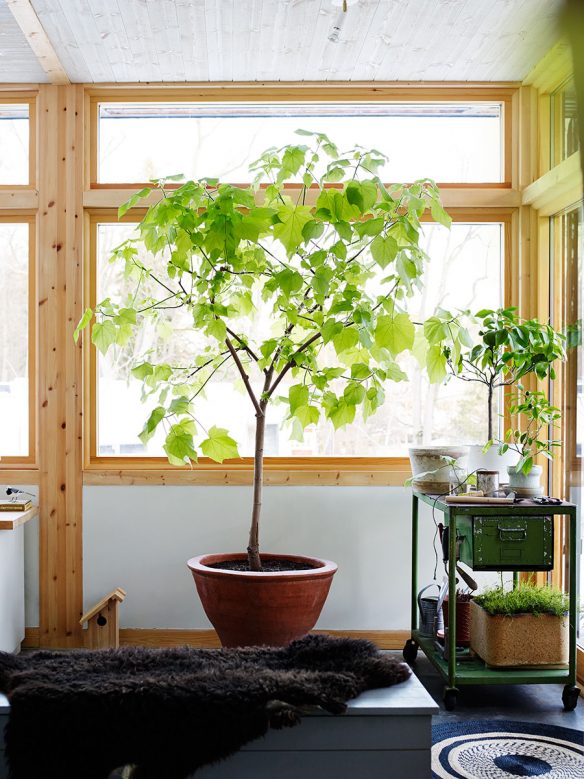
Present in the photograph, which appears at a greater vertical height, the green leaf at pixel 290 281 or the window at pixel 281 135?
the window at pixel 281 135

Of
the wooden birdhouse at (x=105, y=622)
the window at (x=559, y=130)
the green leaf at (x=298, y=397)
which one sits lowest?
the wooden birdhouse at (x=105, y=622)

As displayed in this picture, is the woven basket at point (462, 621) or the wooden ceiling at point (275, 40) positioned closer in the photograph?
the wooden ceiling at point (275, 40)

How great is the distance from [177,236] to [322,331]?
596 millimetres

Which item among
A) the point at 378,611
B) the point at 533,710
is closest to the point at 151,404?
the point at 378,611

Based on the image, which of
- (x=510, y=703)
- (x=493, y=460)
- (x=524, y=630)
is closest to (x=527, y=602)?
(x=524, y=630)

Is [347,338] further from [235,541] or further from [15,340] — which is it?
[15,340]

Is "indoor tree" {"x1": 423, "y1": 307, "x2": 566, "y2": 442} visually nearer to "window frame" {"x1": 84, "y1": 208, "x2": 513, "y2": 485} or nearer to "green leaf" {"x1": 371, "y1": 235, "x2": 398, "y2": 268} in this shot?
"green leaf" {"x1": 371, "y1": 235, "x2": 398, "y2": 268}

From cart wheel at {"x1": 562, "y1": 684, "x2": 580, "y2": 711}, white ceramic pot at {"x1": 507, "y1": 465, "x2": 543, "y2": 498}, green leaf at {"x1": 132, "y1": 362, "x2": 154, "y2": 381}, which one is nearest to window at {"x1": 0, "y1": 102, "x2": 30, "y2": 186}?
green leaf at {"x1": 132, "y1": 362, "x2": 154, "y2": 381}

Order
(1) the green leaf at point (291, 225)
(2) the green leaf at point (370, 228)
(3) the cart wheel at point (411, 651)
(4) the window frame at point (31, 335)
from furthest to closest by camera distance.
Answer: (4) the window frame at point (31, 335), (3) the cart wheel at point (411, 651), (1) the green leaf at point (291, 225), (2) the green leaf at point (370, 228)

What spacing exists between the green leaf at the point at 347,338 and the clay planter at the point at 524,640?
3.61 feet

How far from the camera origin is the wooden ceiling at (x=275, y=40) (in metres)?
2.90

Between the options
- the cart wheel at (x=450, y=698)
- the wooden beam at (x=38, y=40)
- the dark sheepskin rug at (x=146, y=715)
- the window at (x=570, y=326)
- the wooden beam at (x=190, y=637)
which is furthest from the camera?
the wooden beam at (x=190, y=637)

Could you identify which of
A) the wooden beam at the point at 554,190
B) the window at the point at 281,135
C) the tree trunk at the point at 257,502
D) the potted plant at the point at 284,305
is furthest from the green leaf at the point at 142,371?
the wooden beam at the point at 554,190

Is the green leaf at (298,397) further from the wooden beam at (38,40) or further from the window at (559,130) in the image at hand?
the wooden beam at (38,40)
